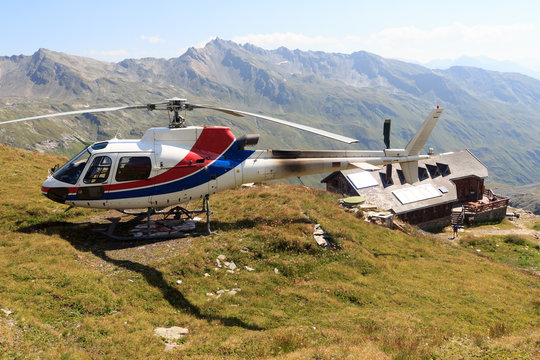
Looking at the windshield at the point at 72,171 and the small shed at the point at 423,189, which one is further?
the small shed at the point at 423,189

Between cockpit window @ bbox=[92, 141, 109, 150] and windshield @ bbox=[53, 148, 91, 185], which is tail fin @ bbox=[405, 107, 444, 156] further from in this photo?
windshield @ bbox=[53, 148, 91, 185]

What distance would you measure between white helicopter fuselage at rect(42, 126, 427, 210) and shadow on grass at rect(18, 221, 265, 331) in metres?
1.63

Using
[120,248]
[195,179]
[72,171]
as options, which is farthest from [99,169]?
[195,179]

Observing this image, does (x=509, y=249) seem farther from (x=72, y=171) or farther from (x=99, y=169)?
(x=72, y=171)

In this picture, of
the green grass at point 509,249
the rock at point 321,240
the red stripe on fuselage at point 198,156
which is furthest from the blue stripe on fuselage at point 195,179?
the green grass at point 509,249

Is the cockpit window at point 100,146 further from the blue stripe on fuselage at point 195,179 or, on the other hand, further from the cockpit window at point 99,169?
the blue stripe on fuselage at point 195,179

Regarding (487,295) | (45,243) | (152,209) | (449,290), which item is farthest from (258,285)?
(487,295)

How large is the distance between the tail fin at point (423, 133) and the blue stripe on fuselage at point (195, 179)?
1294cm

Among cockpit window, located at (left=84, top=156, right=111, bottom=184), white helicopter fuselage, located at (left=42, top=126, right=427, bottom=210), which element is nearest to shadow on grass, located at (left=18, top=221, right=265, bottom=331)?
white helicopter fuselage, located at (left=42, top=126, right=427, bottom=210)

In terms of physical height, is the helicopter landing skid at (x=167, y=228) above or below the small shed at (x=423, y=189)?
above

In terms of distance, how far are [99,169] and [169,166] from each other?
11.3 ft

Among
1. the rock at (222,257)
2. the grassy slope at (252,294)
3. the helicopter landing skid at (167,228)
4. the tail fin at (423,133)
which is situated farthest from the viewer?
the tail fin at (423,133)

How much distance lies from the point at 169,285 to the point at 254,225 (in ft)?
24.5

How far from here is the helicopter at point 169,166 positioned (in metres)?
16.6
